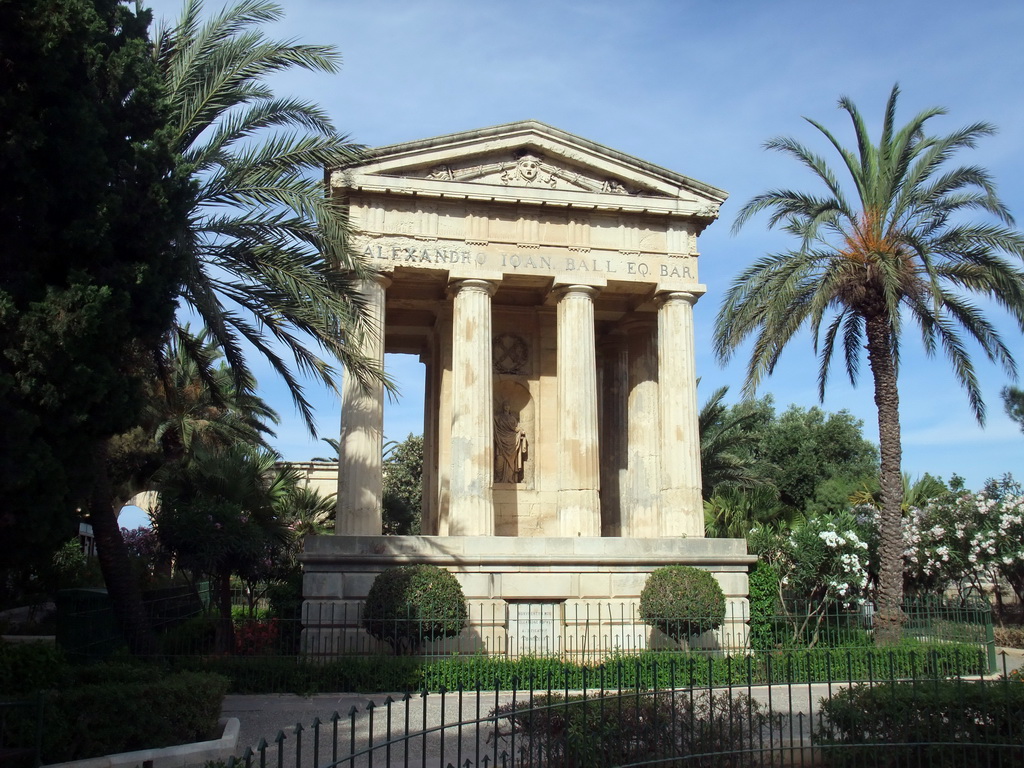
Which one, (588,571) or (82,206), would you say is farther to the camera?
(588,571)

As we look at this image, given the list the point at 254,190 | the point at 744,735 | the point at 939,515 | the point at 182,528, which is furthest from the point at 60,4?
the point at 939,515

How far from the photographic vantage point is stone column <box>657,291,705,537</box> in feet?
67.8

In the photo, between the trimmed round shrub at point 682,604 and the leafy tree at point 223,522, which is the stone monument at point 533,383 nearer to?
the trimmed round shrub at point 682,604

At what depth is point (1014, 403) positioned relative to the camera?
27.0 m

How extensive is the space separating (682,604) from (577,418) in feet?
16.0

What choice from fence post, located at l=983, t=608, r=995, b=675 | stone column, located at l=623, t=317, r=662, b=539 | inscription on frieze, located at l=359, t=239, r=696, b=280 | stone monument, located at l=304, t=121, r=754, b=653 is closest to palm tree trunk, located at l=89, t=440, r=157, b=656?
stone monument, located at l=304, t=121, r=754, b=653

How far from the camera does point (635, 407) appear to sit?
23.8 metres

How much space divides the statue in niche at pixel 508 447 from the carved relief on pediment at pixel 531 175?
17.5ft

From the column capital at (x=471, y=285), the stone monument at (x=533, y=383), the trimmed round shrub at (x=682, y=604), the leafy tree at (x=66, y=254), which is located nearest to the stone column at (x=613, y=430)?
the stone monument at (x=533, y=383)

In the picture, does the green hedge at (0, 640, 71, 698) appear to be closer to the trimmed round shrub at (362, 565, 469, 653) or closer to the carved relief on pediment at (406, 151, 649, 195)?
the trimmed round shrub at (362, 565, 469, 653)

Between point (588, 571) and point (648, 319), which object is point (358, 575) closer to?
point (588, 571)

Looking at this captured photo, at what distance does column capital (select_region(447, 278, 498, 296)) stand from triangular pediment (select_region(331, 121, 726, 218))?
177 centimetres

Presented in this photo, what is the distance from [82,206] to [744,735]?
816cm

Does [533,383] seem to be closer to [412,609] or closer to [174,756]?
[412,609]
